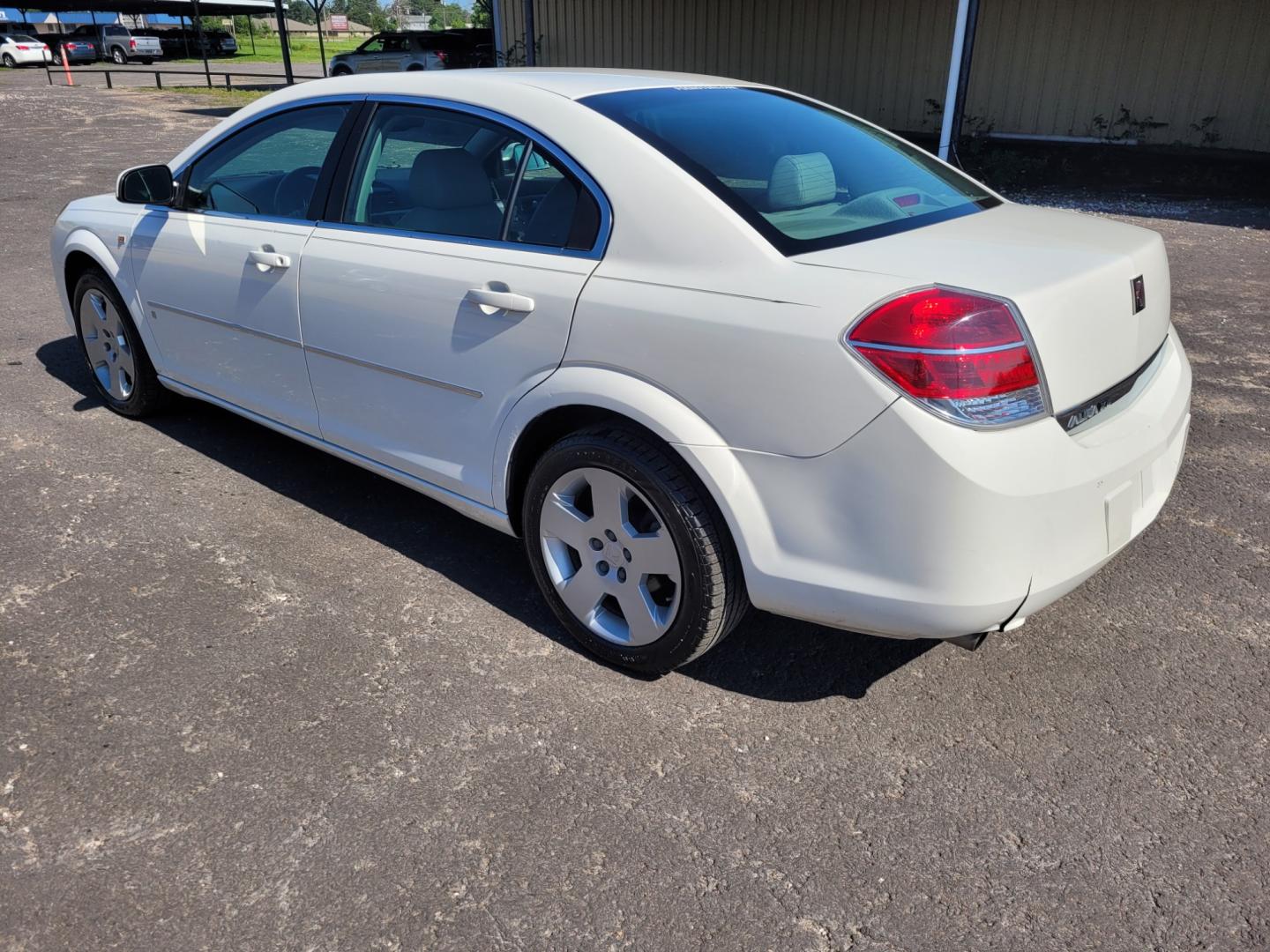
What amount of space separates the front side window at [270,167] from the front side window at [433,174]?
229 millimetres

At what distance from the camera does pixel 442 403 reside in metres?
3.10

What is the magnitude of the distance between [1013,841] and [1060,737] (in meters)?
0.45

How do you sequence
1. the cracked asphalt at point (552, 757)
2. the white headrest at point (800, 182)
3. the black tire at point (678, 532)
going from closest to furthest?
the cracked asphalt at point (552, 757) < the black tire at point (678, 532) < the white headrest at point (800, 182)

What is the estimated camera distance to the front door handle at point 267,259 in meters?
3.47

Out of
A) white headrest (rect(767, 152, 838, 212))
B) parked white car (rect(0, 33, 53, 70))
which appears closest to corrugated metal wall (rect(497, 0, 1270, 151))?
white headrest (rect(767, 152, 838, 212))

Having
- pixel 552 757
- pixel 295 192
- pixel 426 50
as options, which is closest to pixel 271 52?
pixel 426 50

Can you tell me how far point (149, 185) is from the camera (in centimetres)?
397

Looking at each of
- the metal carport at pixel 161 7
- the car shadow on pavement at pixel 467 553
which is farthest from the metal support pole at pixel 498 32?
the metal carport at pixel 161 7

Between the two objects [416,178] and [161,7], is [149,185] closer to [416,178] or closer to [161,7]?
[416,178]

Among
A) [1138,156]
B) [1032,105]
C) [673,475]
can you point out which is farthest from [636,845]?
[1032,105]

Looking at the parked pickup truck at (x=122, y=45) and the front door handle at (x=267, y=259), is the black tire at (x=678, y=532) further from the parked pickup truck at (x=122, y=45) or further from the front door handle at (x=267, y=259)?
the parked pickup truck at (x=122, y=45)

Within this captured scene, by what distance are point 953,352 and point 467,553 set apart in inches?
79.5

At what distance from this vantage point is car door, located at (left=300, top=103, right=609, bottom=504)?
2.79 metres

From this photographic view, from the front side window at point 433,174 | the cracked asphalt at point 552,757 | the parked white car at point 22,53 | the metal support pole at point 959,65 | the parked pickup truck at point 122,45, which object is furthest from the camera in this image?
the parked pickup truck at point 122,45
